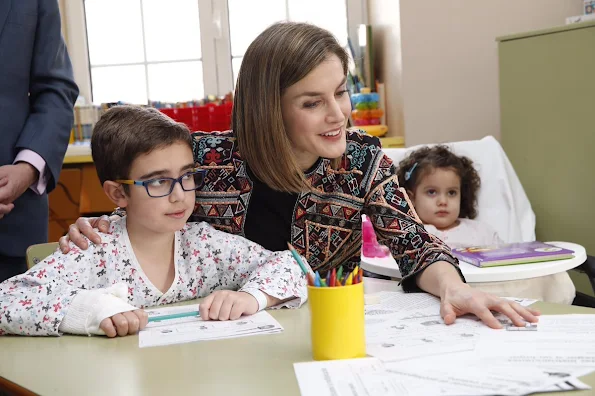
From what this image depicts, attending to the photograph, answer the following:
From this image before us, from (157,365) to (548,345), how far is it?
1.66ft

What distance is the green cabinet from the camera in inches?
103

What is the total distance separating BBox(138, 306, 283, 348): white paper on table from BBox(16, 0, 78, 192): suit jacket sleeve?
640mm

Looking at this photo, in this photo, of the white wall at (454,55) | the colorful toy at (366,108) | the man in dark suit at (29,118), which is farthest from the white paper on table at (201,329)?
the colorful toy at (366,108)

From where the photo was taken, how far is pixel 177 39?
12.7 ft

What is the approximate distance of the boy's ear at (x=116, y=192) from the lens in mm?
1366

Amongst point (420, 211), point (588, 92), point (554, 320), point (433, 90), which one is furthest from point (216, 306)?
point (433, 90)

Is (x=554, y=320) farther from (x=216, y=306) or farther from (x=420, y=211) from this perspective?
(x=420, y=211)

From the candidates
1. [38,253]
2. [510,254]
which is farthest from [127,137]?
[510,254]

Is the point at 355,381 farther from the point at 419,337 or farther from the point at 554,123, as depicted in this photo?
the point at 554,123

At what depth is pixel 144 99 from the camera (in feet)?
12.9

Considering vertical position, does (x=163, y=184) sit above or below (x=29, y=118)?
below

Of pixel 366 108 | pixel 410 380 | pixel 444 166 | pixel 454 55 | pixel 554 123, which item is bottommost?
pixel 410 380

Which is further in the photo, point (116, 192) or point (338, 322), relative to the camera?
point (116, 192)

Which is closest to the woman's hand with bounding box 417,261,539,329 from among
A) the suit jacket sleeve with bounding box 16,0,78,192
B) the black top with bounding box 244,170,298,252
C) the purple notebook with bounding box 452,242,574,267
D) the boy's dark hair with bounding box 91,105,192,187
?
the black top with bounding box 244,170,298,252
